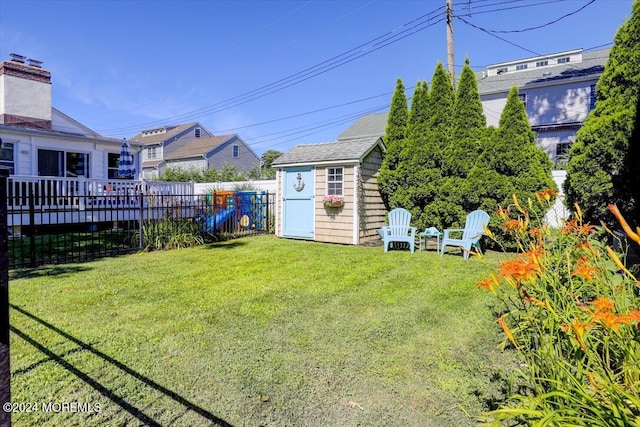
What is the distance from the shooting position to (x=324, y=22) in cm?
1452

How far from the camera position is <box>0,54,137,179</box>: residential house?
10.9m

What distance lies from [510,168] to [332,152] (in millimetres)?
4189

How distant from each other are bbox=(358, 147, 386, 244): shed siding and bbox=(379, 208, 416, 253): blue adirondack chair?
83 cm

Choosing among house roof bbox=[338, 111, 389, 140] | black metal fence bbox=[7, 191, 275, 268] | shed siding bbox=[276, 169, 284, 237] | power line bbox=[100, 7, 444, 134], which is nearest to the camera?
black metal fence bbox=[7, 191, 275, 268]

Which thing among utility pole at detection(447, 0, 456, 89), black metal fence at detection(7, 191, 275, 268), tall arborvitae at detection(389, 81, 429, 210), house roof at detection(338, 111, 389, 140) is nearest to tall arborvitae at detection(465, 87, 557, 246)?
tall arborvitae at detection(389, 81, 429, 210)

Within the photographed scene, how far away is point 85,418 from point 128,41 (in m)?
17.8

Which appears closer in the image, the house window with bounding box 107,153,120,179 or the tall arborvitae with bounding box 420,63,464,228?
the tall arborvitae with bounding box 420,63,464,228

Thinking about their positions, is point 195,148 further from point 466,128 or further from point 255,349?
point 255,349

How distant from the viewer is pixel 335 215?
28.7ft

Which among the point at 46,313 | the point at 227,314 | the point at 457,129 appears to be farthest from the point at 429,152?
the point at 46,313

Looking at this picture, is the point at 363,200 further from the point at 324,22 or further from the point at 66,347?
the point at 324,22

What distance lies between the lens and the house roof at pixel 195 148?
26.6m

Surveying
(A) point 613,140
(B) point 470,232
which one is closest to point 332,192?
(B) point 470,232

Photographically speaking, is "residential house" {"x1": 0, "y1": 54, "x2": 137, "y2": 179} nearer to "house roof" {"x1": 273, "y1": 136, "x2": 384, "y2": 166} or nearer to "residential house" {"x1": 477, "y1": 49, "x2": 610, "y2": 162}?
"house roof" {"x1": 273, "y1": 136, "x2": 384, "y2": 166}
